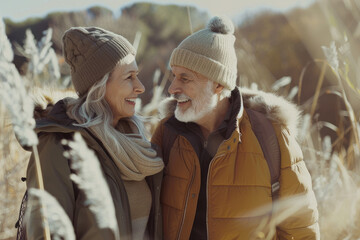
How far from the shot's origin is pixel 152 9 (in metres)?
21.1

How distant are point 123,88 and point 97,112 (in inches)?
7.6

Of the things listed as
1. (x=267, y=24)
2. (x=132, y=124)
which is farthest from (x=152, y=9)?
(x=132, y=124)

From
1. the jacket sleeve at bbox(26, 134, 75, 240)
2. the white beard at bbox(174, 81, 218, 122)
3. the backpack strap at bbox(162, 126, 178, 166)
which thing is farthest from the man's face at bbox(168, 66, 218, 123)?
the jacket sleeve at bbox(26, 134, 75, 240)

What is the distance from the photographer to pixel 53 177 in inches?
74.2

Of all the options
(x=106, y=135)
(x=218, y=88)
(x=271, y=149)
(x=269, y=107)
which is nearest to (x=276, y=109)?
(x=269, y=107)

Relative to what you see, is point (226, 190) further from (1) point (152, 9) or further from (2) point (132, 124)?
(1) point (152, 9)

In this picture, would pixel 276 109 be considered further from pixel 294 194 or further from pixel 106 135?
pixel 106 135

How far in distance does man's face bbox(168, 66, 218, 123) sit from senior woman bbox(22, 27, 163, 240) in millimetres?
331

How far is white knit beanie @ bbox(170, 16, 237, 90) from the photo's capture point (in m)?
2.69

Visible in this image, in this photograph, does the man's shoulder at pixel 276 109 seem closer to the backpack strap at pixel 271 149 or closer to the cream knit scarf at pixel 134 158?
the backpack strap at pixel 271 149

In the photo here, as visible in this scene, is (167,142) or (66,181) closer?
(66,181)

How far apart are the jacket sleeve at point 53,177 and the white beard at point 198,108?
34.9 inches

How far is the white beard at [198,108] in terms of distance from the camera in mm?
2613

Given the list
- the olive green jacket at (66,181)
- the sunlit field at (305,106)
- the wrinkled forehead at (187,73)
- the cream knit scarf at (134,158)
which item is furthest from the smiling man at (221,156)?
the olive green jacket at (66,181)
